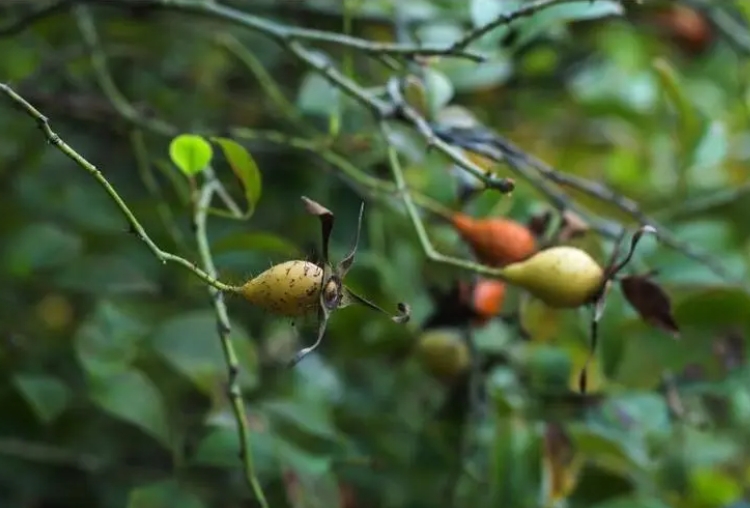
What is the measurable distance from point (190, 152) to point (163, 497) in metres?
0.24

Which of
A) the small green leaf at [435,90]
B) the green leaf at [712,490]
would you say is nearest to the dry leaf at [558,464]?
the green leaf at [712,490]

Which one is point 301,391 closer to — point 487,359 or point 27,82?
point 487,359

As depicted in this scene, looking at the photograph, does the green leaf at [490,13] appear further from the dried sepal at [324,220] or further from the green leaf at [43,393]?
the green leaf at [43,393]

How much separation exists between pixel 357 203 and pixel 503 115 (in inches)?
15.0

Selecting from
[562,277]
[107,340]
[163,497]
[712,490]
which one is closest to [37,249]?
[107,340]

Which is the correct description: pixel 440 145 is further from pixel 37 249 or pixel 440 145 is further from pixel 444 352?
pixel 37 249

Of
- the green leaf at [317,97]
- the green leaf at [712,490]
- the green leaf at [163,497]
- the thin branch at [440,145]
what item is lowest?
the green leaf at [712,490]

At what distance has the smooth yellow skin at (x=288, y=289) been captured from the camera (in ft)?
1.80

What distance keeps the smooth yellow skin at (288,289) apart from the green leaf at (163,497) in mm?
244

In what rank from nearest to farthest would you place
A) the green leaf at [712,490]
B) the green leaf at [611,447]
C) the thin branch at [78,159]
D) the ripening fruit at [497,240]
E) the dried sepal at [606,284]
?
the thin branch at [78,159] < the dried sepal at [606,284] < the ripening fruit at [497,240] < the green leaf at [611,447] < the green leaf at [712,490]

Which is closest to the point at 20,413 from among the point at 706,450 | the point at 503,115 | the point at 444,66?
the point at 444,66

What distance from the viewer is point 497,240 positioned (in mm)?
729

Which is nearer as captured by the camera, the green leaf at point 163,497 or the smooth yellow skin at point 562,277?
the smooth yellow skin at point 562,277

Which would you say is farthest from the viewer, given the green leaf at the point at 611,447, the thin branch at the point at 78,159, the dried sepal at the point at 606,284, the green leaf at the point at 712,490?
the green leaf at the point at 712,490
